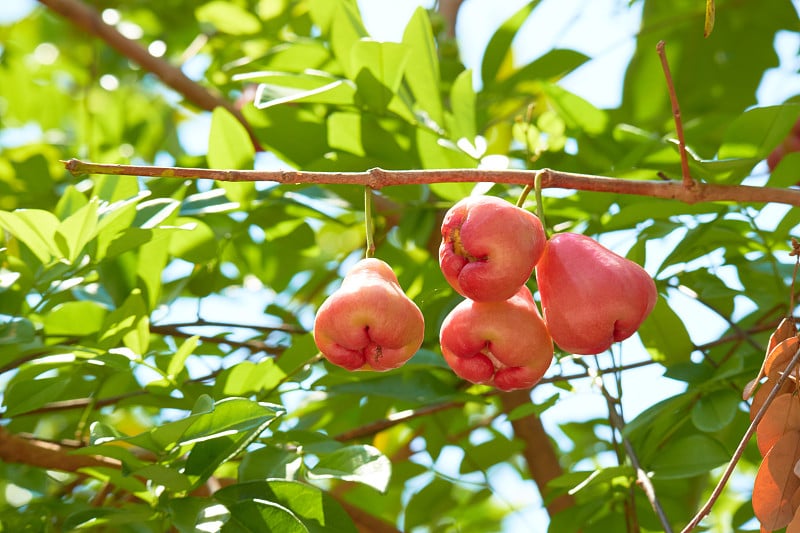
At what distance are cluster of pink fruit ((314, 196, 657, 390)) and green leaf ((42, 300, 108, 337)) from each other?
1.61ft

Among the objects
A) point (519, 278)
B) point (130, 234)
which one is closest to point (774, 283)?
point (519, 278)

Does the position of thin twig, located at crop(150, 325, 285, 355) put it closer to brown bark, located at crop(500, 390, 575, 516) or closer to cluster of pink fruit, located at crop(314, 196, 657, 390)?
brown bark, located at crop(500, 390, 575, 516)

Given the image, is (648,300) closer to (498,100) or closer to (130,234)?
(130,234)

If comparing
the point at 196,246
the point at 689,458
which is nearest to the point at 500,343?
the point at 689,458

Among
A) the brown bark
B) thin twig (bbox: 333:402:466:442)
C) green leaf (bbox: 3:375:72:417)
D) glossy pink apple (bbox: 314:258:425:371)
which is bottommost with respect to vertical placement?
the brown bark

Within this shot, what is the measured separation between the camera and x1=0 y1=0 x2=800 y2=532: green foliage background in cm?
98

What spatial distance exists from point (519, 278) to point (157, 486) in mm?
427

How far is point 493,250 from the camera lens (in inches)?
30.3

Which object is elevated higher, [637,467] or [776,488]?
[776,488]

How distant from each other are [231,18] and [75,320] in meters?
0.80

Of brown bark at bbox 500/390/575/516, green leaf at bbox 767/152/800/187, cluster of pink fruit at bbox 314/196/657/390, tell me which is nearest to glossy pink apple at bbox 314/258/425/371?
cluster of pink fruit at bbox 314/196/657/390

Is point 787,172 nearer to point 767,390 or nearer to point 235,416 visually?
point 767,390

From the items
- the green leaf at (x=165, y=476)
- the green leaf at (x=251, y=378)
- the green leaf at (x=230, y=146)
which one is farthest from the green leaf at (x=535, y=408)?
the green leaf at (x=230, y=146)

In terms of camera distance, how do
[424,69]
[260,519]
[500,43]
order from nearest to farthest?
[260,519], [424,69], [500,43]
